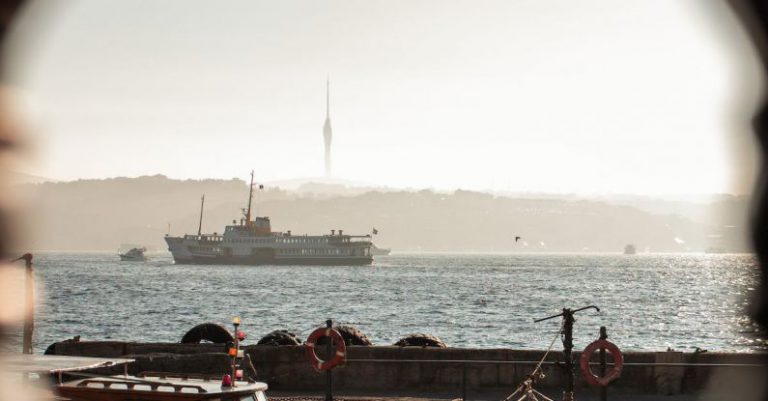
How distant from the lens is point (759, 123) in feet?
8.13

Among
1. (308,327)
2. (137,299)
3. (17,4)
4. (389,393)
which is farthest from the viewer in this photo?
(137,299)

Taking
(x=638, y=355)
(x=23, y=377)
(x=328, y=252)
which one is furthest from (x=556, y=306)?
(x=328, y=252)

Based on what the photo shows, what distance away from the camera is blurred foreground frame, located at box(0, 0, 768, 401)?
2.43 m

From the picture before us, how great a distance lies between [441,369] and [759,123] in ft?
45.5

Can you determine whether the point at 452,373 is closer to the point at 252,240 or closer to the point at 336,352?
the point at 336,352

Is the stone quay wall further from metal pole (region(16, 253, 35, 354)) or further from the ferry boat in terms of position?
the ferry boat

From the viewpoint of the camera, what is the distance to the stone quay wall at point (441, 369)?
15.6 meters

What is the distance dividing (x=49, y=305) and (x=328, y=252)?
10230cm

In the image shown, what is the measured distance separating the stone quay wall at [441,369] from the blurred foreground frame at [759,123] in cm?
1281

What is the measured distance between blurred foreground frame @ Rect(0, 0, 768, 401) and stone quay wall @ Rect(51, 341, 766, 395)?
1281cm

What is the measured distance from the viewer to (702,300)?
349 feet

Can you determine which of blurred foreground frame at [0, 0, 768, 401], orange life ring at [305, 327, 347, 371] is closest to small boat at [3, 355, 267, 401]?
orange life ring at [305, 327, 347, 371]

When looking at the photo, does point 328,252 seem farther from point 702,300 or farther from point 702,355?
point 702,355

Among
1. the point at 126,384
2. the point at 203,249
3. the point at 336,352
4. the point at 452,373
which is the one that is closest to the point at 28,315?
the point at 336,352
